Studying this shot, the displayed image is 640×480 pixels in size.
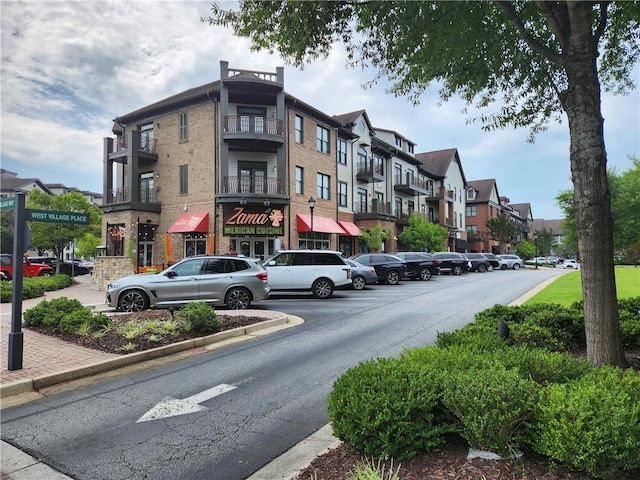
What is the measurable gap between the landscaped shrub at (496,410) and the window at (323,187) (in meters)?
26.8

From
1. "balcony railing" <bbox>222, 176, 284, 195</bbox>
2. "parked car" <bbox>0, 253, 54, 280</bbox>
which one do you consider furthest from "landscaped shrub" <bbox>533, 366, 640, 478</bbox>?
"parked car" <bbox>0, 253, 54, 280</bbox>

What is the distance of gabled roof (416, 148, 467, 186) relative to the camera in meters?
51.7

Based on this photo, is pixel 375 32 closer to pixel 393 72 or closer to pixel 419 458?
pixel 393 72

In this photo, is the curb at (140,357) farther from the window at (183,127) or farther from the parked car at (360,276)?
the window at (183,127)

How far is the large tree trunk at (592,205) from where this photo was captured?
4141 mm

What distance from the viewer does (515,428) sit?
293 centimetres

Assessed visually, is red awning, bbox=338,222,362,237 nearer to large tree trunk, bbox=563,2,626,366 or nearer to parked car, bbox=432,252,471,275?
parked car, bbox=432,252,471,275

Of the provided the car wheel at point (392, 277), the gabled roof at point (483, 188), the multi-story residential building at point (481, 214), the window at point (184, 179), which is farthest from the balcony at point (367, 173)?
the gabled roof at point (483, 188)

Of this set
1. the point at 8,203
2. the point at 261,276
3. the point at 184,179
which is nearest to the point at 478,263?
the point at 184,179

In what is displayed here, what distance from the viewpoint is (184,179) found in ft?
88.0

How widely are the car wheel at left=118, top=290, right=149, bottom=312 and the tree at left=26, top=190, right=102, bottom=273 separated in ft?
61.8

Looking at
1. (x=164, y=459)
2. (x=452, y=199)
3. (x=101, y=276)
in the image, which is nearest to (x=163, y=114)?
(x=101, y=276)

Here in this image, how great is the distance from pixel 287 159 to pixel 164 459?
2379 centimetres

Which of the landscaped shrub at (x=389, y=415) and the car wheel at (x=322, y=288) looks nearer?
the landscaped shrub at (x=389, y=415)
